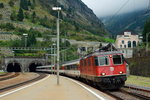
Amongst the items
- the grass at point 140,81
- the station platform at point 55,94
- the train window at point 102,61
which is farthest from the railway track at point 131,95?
the grass at point 140,81

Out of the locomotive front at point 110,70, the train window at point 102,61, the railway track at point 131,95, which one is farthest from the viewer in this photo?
the train window at point 102,61

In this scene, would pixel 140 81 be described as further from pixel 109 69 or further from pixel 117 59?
pixel 109 69

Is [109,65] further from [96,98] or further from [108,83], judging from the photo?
[96,98]

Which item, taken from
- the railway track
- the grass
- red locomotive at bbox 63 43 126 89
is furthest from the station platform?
the grass

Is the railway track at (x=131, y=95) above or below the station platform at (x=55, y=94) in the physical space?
below

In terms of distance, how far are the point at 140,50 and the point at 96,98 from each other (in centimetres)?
6126

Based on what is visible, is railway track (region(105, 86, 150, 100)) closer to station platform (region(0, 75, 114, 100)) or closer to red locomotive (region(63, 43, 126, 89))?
station platform (region(0, 75, 114, 100))

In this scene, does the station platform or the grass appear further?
the grass

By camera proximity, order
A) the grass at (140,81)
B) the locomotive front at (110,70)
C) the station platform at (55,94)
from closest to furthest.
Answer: the station platform at (55,94) < the locomotive front at (110,70) < the grass at (140,81)

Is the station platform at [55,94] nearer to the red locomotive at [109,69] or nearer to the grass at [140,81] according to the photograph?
the red locomotive at [109,69]

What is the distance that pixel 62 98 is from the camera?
16.7 m

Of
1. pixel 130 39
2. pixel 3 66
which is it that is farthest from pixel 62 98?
pixel 130 39

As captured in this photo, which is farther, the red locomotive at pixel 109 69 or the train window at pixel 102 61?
the train window at pixel 102 61

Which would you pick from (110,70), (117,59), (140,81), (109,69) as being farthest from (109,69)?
(140,81)
